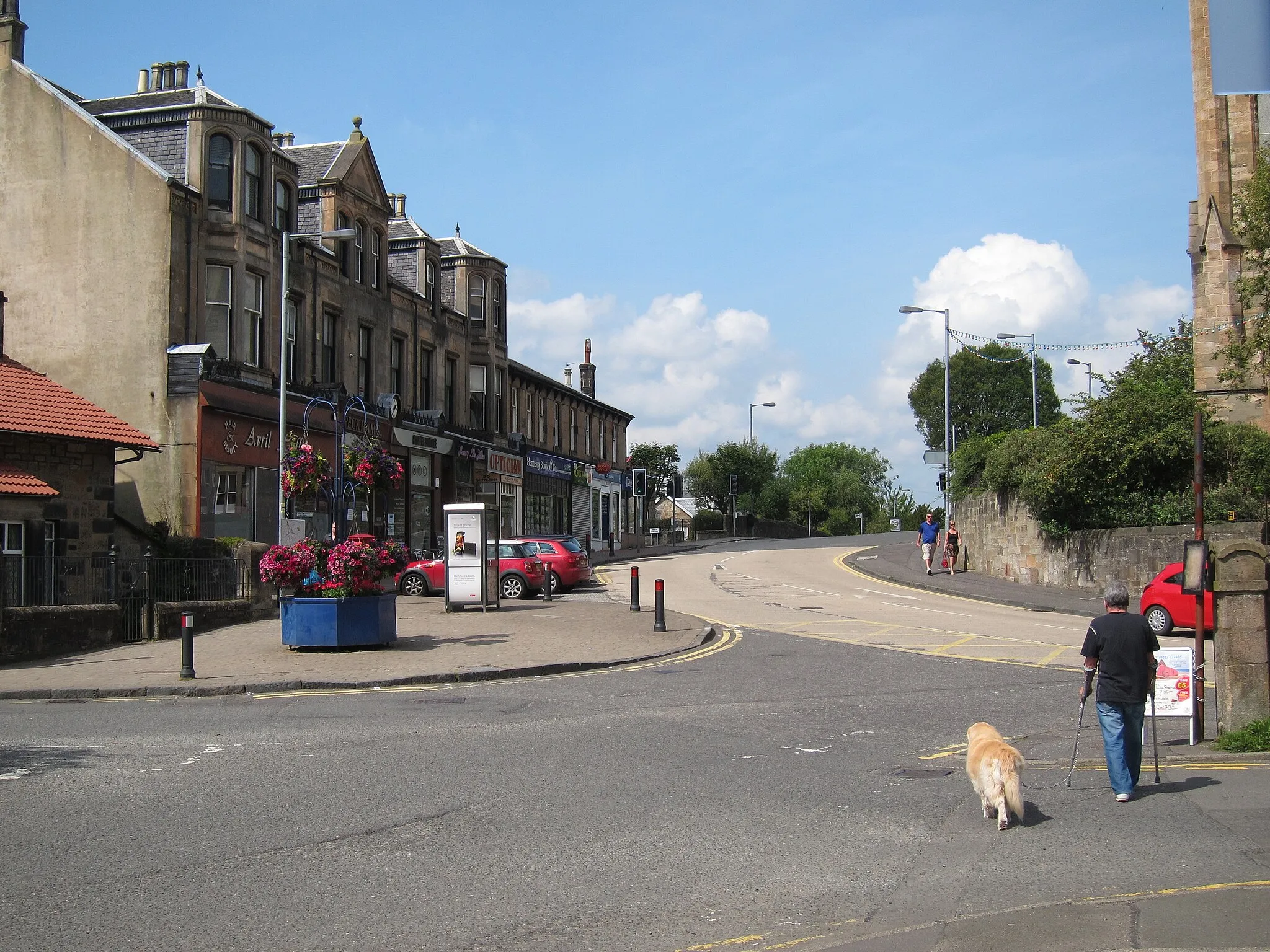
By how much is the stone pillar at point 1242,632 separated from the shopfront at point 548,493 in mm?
41638

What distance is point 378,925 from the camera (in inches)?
223

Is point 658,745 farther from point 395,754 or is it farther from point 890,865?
point 890,865

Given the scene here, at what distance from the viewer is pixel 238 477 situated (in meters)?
29.4

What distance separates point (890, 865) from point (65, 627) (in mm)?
16406

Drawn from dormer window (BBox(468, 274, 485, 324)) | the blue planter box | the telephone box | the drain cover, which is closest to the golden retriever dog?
the drain cover

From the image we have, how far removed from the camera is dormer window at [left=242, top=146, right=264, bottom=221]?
2970 centimetres

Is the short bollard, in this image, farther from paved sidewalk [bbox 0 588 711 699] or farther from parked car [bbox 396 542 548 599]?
parked car [bbox 396 542 548 599]

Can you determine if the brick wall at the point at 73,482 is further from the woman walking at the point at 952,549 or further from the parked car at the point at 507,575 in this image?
the woman walking at the point at 952,549

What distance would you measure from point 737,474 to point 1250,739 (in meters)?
86.2

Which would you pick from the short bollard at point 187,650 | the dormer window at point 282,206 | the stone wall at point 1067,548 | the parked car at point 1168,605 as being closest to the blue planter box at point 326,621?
the short bollard at point 187,650

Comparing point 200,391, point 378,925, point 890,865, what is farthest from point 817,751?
point 200,391

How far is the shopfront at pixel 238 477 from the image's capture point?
27.7m

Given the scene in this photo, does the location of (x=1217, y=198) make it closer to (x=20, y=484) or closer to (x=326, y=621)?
(x=326, y=621)

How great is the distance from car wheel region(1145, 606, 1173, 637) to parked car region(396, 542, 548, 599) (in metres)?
14.1
